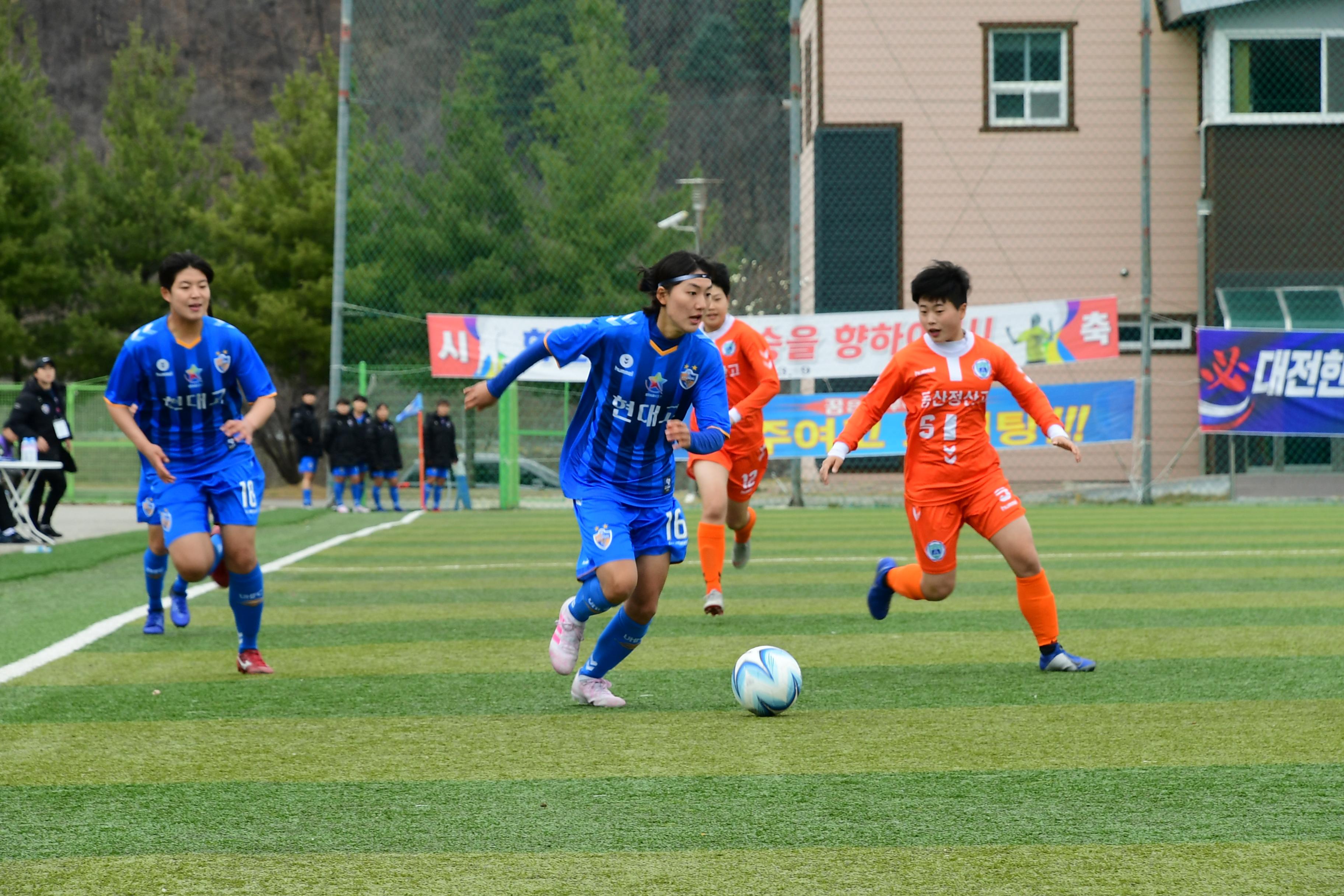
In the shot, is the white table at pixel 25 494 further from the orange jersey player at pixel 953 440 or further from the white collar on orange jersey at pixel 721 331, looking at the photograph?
the orange jersey player at pixel 953 440

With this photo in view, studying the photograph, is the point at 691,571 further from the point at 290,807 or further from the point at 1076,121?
the point at 1076,121

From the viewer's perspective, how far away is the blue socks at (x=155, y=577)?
8539 mm

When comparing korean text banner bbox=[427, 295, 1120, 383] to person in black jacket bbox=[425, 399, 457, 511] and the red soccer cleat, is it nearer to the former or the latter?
person in black jacket bbox=[425, 399, 457, 511]

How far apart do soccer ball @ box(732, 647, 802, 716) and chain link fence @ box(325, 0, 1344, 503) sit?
17912mm

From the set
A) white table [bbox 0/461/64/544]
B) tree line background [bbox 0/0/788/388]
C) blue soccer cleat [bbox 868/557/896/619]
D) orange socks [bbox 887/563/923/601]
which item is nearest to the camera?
orange socks [bbox 887/563/923/601]

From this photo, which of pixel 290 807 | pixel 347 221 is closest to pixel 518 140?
pixel 347 221

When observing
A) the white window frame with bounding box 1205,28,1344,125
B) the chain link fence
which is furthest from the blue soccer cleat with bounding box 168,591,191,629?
the white window frame with bounding box 1205,28,1344,125

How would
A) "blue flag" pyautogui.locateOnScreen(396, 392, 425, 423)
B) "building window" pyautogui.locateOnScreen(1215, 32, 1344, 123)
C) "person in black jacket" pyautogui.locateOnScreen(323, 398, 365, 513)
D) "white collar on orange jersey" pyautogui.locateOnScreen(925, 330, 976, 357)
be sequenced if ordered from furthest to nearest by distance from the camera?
"building window" pyautogui.locateOnScreen(1215, 32, 1344, 123), "blue flag" pyautogui.locateOnScreen(396, 392, 425, 423), "person in black jacket" pyautogui.locateOnScreen(323, 398, 365, 513), "white collar on orange jersey" pyautogui.locateOnScreen(925, 330, 976, 357)

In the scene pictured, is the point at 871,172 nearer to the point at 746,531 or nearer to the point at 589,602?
the point at 746,531

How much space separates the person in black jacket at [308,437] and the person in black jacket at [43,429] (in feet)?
29.4

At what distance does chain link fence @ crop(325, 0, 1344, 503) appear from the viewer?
24.1m

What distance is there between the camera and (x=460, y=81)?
24.2 m

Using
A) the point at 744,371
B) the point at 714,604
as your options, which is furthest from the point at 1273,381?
the point at 714,604

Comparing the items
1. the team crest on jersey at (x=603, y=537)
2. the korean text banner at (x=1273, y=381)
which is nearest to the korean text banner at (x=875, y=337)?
the korean text banner at (x=1273, y=381)
